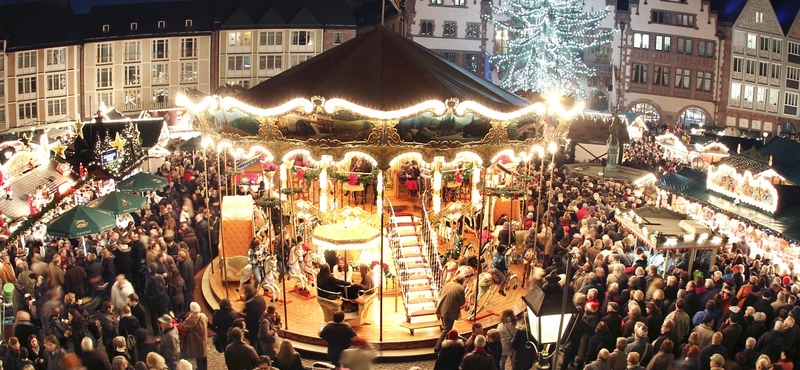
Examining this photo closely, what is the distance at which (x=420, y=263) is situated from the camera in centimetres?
1384

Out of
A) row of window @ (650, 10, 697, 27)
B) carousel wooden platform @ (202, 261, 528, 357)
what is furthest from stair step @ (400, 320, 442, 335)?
row of window @ (650, 10, 697, 27)

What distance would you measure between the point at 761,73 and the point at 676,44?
25.0 ft

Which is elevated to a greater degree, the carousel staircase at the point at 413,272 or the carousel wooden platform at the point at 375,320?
the carousel staircase at the point at 413,272

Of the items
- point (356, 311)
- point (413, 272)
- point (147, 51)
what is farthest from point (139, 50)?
point (356, 311)

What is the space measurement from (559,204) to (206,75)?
33.5 meters

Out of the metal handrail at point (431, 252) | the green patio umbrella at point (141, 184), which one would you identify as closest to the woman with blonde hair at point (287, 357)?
the metal handrail at point (431, 252)

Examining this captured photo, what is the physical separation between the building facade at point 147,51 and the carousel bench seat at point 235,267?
33194 mm

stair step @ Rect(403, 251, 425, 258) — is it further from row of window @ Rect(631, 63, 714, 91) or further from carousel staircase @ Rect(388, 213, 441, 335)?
row of window @ Rect(631, 63, 714, 91)

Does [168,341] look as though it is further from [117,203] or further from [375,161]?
[117,203]

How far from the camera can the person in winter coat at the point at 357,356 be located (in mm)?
8711

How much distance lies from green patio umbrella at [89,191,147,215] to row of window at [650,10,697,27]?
1658 inches

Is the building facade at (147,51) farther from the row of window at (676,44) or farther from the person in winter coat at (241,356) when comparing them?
the person in winter coat at (241,356)

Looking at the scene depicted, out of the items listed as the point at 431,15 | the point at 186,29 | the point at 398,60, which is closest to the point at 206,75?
the point at 186,29

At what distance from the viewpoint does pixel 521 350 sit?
9.68m
